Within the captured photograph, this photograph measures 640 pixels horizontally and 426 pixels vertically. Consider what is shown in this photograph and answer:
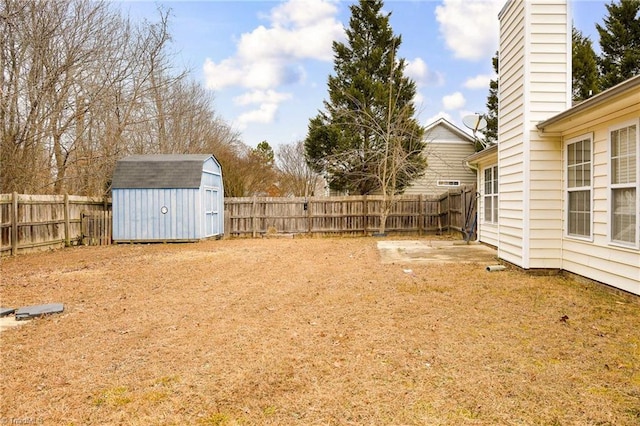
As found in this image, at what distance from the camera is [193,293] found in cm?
567

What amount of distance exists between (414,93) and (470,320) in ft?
57.1

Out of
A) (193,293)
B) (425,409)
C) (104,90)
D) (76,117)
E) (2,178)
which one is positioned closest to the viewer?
(425,409)

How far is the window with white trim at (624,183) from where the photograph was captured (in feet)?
15.4

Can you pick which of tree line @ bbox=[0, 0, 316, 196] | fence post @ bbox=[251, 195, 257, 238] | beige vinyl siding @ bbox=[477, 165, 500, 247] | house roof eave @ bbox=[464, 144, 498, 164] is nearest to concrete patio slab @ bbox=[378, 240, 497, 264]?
beige vinyl siding @ bbox=[477, 165, 500, 247]

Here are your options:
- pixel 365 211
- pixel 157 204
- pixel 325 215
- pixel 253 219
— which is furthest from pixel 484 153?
pixel 157 204

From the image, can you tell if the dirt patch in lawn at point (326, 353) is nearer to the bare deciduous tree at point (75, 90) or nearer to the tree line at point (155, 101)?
the bare deciduous tree at point (75, 90)

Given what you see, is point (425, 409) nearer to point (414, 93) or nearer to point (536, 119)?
point (536, 119)

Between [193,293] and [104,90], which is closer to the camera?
[193,293]

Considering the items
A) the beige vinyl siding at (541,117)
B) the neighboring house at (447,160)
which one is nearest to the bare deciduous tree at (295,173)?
the neighboring house at (447,160)

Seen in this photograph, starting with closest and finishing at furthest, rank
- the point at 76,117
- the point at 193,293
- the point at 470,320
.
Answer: the point at 470,320, the point at 193,293, the point at 76,117

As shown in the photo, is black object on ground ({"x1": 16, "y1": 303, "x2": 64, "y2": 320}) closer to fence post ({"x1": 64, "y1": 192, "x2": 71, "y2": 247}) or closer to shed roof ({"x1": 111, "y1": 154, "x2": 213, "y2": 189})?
fence post ({"x1": 64, "y1": 192, "x2": 71, "y2": 247})

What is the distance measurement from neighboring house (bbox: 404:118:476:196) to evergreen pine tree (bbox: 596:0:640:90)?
6.44m

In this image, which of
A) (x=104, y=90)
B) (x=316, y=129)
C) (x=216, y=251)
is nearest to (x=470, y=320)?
(x=216, y=251)

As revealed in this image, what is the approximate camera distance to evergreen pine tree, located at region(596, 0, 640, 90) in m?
18.7
